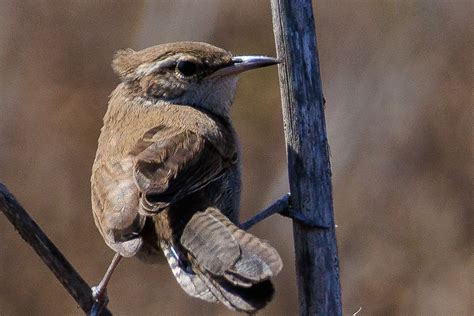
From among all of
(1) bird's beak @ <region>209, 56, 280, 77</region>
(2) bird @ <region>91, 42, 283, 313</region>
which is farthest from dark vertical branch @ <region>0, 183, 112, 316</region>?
(1) bird's beak @ <region>209, 56, 280, 77</region>

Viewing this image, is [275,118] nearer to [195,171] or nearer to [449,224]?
[449,224]

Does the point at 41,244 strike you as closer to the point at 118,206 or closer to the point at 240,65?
the point at 118,206

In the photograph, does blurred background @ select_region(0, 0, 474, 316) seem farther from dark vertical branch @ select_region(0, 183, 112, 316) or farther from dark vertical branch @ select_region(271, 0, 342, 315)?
dark vertical branch @ select_region(0, 183, 112, 316)

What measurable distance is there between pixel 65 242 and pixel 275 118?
2068mm

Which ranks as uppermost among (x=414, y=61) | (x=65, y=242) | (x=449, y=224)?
(x=414, y=61)

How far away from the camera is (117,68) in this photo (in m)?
5.20

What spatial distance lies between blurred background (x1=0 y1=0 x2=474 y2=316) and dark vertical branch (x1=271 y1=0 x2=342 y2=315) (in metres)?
3.21

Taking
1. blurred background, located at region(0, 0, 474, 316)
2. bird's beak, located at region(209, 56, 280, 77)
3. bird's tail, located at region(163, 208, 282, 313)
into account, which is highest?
bird's beak, located at region(209, 56, 280, 77)

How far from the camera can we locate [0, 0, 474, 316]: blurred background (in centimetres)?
754

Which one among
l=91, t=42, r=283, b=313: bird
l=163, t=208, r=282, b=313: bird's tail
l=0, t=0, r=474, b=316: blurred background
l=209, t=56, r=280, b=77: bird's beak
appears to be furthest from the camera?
l=0, t=0, r=474, b=316: blurred background

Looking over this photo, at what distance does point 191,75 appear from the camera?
15.9 feet

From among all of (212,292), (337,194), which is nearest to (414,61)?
(337,194)

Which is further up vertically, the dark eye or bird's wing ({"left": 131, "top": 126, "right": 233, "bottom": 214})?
the dark eye

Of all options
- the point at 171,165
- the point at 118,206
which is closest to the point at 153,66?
the point at 171,165
